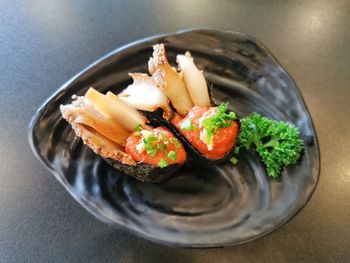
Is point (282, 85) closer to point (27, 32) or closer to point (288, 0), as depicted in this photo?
point (288, 0)

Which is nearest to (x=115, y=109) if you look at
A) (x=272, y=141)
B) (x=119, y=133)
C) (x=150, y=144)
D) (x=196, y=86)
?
(x=119, y=133)

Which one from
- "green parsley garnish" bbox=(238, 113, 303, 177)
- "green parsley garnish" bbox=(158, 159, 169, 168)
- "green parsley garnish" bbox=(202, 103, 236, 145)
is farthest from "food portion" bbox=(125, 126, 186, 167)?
"green parsley garnish" bbox=(238, 113, 303, 177)

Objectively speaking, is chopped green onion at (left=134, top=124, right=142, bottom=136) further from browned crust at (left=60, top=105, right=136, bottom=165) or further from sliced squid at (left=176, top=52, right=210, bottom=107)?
sliced squid at (left=176, top=52, right=210, bottom=107)

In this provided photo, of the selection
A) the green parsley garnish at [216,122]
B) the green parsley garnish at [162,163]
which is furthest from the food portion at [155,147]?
the green parsley garnish at [216,122]

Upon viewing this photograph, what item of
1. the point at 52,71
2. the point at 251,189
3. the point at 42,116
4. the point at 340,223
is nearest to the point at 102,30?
the point at 52,71

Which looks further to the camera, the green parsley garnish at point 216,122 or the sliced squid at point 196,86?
the sliced squid at point 196,86

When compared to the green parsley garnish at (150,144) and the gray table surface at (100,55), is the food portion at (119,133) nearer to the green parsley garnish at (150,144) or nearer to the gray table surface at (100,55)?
the green parsley garnish at (150,144)

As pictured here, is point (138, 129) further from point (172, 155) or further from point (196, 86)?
point (196, 86)
